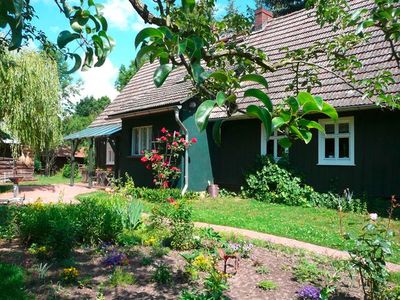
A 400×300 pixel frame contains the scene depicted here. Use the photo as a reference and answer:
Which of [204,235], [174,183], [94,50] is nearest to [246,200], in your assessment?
[174,183]

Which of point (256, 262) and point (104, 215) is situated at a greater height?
point (104, 215)

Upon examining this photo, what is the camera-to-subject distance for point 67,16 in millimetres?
1729

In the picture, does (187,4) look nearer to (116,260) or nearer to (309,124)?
(309,124)

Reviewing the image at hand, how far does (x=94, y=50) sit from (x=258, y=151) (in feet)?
42.1

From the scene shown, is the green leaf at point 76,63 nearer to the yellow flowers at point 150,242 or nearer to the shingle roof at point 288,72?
the yellow flowers at point 150,242

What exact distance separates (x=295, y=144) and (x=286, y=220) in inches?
166

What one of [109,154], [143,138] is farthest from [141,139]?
[109,154]

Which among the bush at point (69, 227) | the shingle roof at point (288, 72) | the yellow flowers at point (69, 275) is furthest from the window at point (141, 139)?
the yellow flowers at point (69, 275)

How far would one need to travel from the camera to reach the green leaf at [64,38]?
1395 millimetres

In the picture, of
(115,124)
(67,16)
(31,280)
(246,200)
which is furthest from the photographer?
(115,124)

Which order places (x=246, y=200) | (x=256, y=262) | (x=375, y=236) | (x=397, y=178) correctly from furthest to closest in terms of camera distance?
(x=246, y=200) < (x=397, y=178) < (x=256, y=262) < (x=375, y=236)

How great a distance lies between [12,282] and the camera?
4.25 metres

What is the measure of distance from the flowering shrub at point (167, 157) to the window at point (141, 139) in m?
1.53

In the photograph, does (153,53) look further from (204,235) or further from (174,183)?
(174,183)
